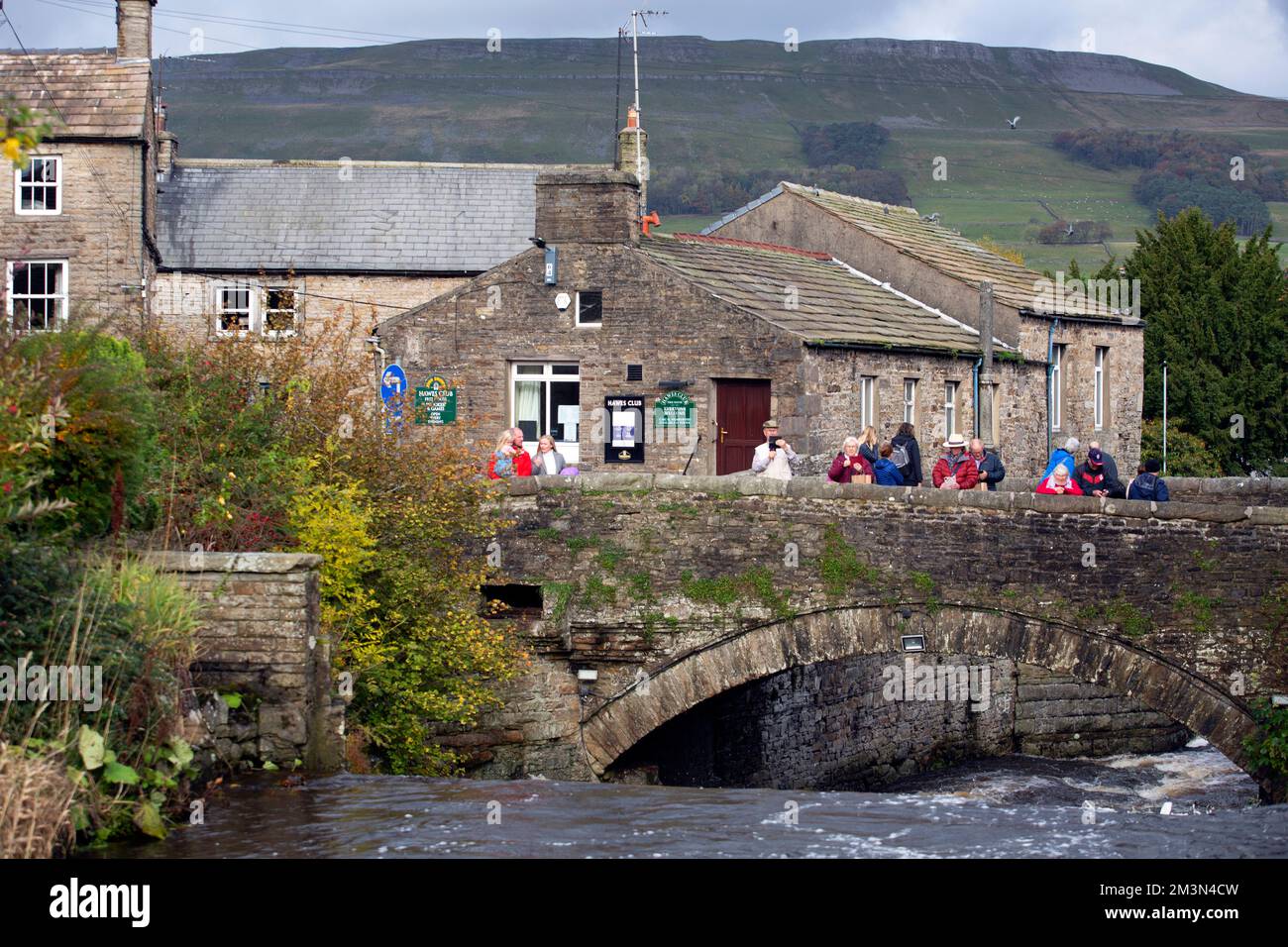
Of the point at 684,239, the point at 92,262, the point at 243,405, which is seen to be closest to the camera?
the point at 243,405

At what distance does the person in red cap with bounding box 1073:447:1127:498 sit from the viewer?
776 inches

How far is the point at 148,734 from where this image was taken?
9.85 metres

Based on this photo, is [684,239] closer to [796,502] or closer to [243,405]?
[796,502]

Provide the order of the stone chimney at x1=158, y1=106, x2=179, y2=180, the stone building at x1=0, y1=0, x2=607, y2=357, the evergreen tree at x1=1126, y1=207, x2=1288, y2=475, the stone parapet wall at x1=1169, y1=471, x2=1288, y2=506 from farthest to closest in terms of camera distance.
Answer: the evergreen tree at x1=1126, y1=207, x2=1288, y2=475, the stone chimney at x1=158, y1=106, x2=179, y2=180, the stone building at x1=0, y1=0, x2=607, y2=357, the stone parapet wall at x1=1169, y1=471, x2=1288, y2=506

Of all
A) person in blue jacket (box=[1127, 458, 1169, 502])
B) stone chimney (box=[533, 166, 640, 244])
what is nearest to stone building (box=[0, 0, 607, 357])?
stone chimney (box=[533, 166, 640, 244])

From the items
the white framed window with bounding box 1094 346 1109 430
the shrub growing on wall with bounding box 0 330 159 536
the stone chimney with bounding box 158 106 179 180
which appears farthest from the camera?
the stone chimney with bounding box 158 106 179 180

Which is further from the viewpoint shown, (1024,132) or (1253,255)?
(1024,132)

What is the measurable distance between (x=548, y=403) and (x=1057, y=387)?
1166 centimetres

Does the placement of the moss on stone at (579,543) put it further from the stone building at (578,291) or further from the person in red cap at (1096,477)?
the person in red cap at (1096,477)

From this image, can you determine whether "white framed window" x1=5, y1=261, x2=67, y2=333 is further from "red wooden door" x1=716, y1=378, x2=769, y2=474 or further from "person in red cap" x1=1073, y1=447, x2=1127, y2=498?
"person in red cap" x1=1073, y1=447, x2=1127, y2=498

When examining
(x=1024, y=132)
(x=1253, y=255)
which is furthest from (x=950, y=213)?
(x=1253, y=255)

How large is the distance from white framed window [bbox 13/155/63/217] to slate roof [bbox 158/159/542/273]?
3626 millimetres
